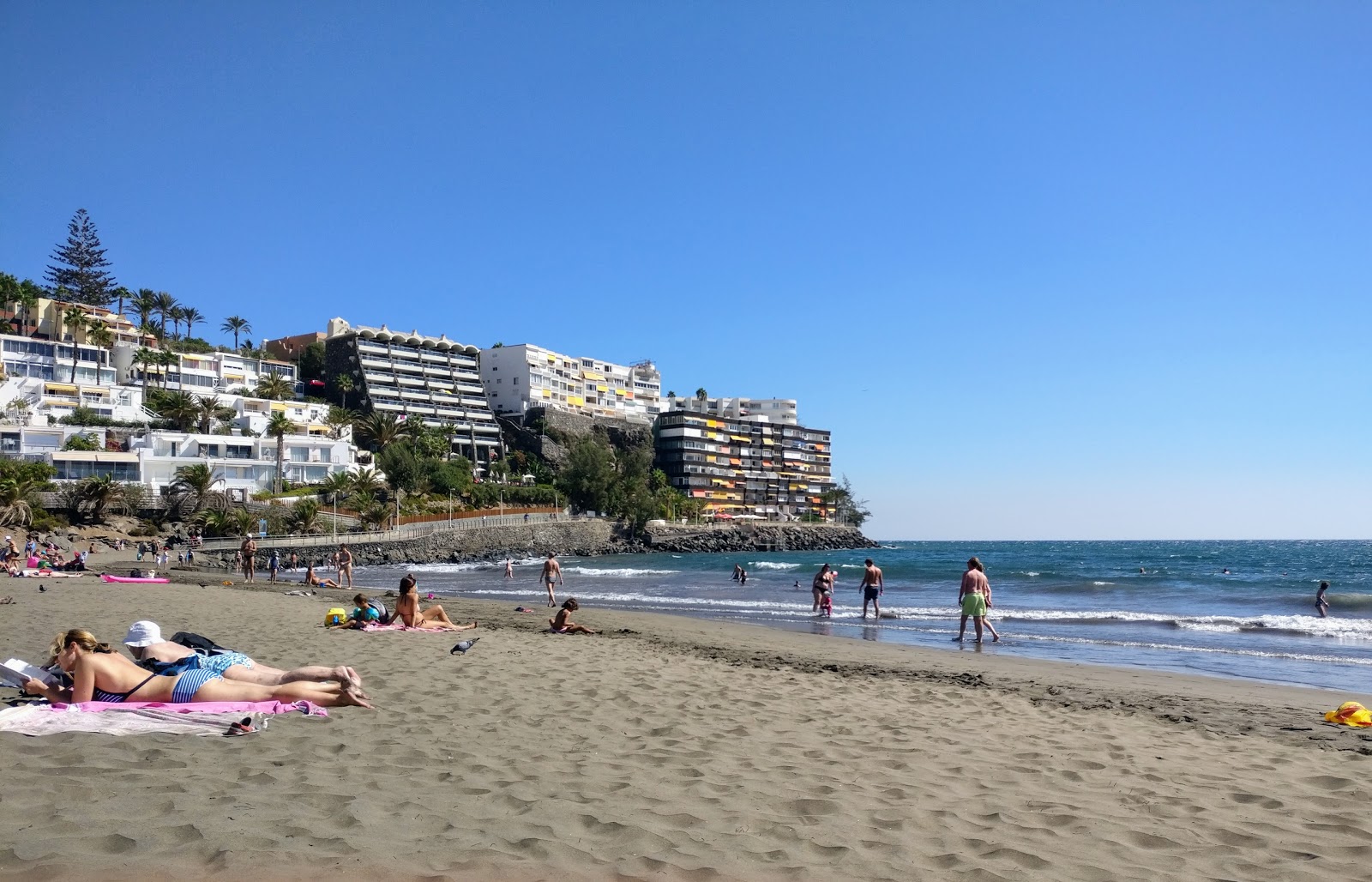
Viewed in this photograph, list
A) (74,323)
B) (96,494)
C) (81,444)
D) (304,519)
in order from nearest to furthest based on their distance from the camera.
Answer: (96,494)
(304,519)
(81,444)
(74,323)

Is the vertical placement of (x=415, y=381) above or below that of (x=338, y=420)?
above

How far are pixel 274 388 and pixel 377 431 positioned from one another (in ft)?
39.0

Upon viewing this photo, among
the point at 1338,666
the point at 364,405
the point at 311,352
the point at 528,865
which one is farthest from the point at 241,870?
the point at 311,352

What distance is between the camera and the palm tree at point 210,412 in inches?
2776

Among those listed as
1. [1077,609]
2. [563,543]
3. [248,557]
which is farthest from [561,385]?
[1077,609]

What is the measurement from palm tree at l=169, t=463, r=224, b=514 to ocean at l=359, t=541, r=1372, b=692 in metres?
14.4

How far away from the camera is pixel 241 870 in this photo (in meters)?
3.48

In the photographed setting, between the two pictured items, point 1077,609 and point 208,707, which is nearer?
point 208,707

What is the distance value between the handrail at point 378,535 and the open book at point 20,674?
4994 cm

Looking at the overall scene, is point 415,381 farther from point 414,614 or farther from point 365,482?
point 414,614

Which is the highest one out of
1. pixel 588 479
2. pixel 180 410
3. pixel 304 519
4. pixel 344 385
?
pixel 344 385

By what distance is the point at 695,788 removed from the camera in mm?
4984

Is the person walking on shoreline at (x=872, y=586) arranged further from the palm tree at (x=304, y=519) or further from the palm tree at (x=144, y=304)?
the palm tree at (x=144, y=304)

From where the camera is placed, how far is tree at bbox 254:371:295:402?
8588cm
